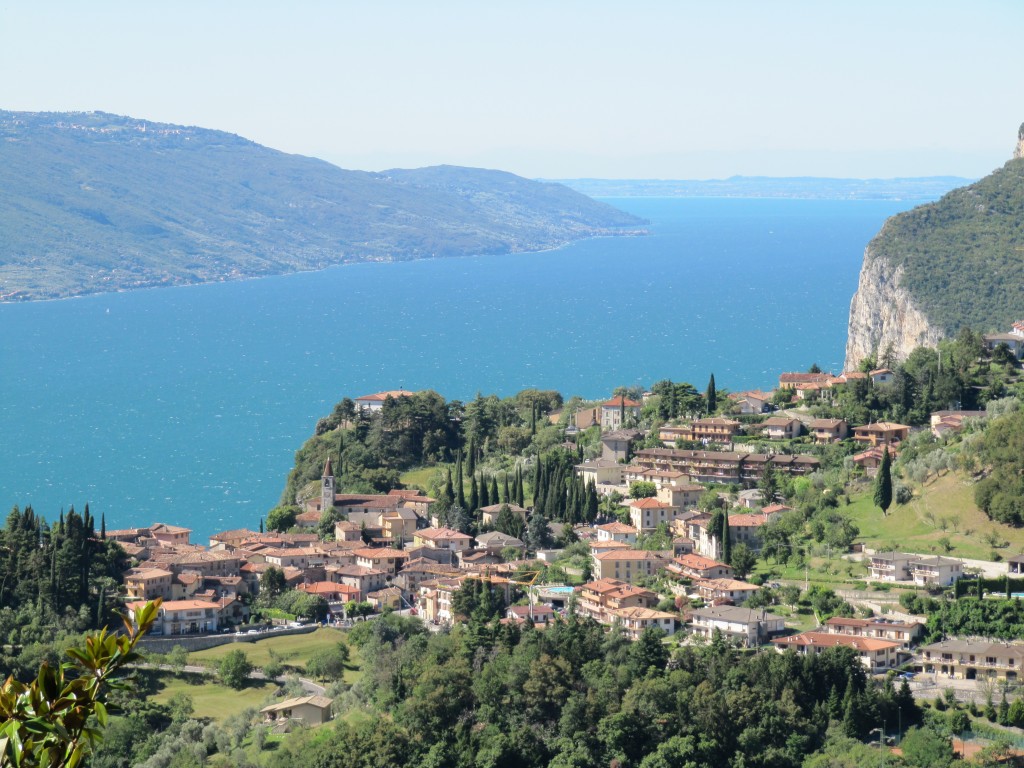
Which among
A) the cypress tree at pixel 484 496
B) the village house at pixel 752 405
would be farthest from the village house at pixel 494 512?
the village house at pixel 752 405

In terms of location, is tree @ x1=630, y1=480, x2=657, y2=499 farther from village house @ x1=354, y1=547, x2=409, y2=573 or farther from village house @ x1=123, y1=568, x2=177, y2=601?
village house @ x1=123, y1=568, x2=177, y2=601

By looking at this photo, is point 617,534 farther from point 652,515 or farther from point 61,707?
point 61,707

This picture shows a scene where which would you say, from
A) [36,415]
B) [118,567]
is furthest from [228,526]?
[36,415]

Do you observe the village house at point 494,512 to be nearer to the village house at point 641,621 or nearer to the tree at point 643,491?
the tree at point 643,491

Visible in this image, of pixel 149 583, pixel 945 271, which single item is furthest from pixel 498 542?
pixel 945 271

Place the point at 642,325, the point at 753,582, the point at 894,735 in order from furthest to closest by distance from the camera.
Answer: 1. the point at 642,325
2. the point at 753,582
3. the point at 894,735

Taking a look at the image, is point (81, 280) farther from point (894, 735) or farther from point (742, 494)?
point (894, 735)
